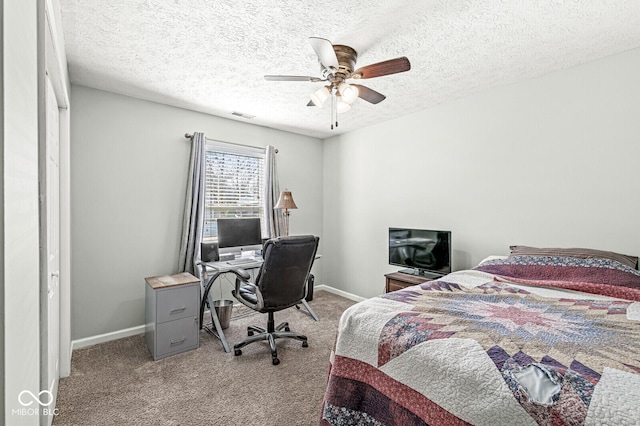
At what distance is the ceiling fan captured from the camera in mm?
1915

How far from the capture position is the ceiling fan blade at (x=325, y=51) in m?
1.74

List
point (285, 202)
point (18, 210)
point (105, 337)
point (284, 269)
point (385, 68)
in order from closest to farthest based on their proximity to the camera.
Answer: point (18, 210) < point (385, 68) < point (284, 269) < point (105, 337) < point (285, 202)

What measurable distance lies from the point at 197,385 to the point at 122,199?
6.53 feet

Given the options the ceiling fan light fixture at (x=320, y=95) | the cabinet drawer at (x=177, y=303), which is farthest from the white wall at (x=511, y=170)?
the cabinet drawer at (x=177, y=303)

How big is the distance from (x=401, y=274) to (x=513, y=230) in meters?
1.16

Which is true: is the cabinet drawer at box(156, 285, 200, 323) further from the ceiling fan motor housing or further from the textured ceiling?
the ceiling fan motor housing

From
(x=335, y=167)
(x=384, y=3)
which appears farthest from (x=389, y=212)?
(x=384, y=3)

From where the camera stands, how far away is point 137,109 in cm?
323

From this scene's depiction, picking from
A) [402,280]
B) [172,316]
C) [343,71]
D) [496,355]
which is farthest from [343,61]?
[172,316]

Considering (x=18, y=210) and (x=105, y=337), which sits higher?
(x=18, y=210)

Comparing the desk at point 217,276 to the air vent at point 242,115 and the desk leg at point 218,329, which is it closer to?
the desk leg at point 218,329

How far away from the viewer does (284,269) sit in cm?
262

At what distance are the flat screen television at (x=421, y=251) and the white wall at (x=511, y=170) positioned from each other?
0.90 ft

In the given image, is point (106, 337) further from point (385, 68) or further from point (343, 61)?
point (385, 68)
